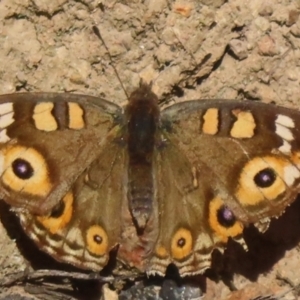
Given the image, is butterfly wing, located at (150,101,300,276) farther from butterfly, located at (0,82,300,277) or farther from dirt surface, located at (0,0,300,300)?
dirt surface, located at (0,0,300,300)

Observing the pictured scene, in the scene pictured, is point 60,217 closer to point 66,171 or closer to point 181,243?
point 66,171

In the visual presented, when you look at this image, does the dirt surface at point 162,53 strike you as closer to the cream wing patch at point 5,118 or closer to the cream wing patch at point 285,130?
the cream wing patch at point 5,118

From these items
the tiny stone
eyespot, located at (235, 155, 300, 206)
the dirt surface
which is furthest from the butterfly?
the tiny stone

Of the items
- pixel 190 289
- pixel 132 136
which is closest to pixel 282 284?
pixel 190 289

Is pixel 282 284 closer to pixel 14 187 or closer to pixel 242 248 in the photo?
pixel 242 248

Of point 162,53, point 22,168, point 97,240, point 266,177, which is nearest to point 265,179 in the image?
point 266,177

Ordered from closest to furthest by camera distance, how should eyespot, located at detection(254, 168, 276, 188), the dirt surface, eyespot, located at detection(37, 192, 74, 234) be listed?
eyespot, located at detection(254, 168, 276, 188) → eyespot, located at detection(37, 192, 74, 234) → the dirt surface

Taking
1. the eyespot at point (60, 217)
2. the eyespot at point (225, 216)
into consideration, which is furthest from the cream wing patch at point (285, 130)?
the eyespot at point (60, 217)
